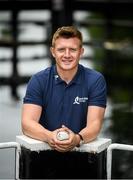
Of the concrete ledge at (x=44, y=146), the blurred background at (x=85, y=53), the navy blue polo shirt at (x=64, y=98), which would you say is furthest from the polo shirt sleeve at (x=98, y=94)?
the blurred background at (x=85, y=53)

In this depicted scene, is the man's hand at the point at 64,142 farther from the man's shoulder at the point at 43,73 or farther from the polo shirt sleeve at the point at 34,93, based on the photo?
the man's shoulder at the point at 43,73

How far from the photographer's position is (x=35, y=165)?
338 cm

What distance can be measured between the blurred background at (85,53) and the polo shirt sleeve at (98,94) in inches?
35.3

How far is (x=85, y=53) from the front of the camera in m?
18.3

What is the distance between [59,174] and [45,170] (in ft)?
0.25

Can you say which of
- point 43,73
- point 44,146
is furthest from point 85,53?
point 44,146

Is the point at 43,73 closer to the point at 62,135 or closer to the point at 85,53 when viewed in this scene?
the point at 62,135

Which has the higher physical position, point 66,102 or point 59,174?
point 66,102

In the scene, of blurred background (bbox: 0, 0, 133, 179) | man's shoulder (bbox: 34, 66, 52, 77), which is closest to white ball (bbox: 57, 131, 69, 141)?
man's shoulder (bbox: 34, 66, 52, 77)

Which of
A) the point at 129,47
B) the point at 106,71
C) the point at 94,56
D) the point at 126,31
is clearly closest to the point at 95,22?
the point at 126,31

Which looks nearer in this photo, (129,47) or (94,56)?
(94,56)

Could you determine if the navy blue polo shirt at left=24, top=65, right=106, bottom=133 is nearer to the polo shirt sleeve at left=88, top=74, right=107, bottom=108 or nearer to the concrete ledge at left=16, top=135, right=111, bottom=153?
the polo shirt sleeve at left=88, top=74, right=107, bottom=108

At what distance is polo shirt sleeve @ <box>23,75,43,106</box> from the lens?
3506mm

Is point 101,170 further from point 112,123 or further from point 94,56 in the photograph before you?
point 94,56
